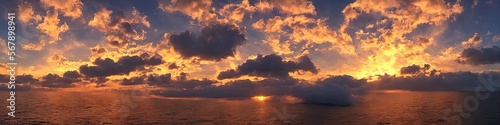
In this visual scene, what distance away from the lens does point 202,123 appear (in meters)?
178

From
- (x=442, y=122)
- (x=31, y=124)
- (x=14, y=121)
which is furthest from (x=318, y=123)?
(x=14, y=121)

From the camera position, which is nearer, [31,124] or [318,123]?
[31,124]

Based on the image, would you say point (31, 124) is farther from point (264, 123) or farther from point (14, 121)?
point (264, 123)

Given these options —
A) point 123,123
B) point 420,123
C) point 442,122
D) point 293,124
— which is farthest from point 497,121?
point 123,123

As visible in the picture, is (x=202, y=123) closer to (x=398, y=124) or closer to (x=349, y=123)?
(x=349, y=123)

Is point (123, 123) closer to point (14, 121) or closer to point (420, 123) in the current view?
point (14, 121)

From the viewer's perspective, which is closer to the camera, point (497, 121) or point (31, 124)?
point (31, 124)

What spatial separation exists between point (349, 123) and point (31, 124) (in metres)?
159

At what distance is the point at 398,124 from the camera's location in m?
175

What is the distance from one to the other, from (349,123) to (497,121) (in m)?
80.2

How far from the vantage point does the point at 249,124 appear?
17512 centimetres

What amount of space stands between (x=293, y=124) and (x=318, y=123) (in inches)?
583

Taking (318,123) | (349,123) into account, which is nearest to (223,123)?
(318,123)

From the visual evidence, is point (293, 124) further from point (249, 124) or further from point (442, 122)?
point (442, 122)
